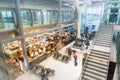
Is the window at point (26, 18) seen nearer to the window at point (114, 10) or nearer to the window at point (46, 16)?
the window at point (46, 16)

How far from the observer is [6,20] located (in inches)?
298

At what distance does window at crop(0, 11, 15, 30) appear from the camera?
7.31m

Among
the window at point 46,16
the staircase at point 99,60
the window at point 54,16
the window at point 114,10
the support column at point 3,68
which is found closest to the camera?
the support column at point 3,68

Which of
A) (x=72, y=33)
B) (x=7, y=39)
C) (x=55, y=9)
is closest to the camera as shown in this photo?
(x=7, y=39)

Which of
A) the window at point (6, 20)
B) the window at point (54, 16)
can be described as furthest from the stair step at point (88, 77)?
the window at point (54, 16)

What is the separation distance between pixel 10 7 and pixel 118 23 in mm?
12838

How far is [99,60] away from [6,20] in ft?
29.1

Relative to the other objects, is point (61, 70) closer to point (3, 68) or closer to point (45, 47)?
point (45, 47)

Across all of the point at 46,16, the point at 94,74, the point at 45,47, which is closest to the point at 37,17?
the point at 46,16

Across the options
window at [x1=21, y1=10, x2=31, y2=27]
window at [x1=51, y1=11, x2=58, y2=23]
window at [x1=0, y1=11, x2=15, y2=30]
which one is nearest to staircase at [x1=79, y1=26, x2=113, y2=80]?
window at [x1=51, y1=11, x2=58, y2=23]

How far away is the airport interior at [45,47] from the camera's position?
7672 mm

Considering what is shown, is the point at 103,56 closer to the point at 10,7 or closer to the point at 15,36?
the point at 15,36

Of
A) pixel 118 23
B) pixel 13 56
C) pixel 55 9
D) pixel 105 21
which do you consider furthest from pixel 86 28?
pixel 13 56

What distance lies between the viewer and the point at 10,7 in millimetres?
7449
